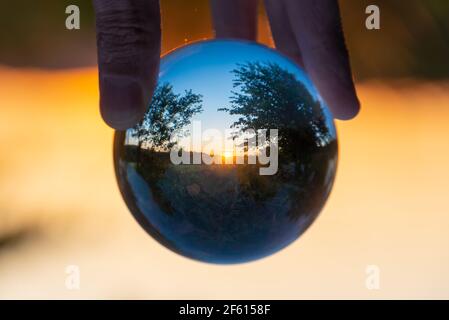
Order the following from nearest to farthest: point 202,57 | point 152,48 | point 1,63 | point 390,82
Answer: point 152,48 < point 202,57 < point 1,63 < point 390,82

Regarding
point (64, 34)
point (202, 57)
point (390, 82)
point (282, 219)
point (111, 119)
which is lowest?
point (282, 219)

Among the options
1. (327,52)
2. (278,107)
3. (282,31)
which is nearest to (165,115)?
(278,107)

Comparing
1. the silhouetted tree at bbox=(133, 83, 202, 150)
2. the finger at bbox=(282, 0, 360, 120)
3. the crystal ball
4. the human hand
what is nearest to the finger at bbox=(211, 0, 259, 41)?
the human hand

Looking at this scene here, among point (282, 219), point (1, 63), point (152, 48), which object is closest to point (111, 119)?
point (152, 48)

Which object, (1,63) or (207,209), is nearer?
(207,209)

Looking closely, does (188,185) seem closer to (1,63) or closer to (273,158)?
(273,158)
